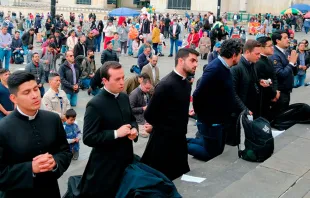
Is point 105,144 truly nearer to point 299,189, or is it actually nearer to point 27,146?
point 27,146

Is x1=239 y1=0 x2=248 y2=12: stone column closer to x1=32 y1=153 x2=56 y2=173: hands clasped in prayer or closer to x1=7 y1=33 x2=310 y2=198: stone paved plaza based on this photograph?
x1=7 y1=33 x2=310 y2=198: stone paved plaza

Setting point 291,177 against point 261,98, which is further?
point 261,98

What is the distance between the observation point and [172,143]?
17.5ft

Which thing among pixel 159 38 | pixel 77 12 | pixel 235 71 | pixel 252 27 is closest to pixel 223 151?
pixel 235 71

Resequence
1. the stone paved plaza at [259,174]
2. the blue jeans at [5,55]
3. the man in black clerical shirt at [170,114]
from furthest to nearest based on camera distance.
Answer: the blue jeans at [5,55], the man in black clerical shirt at [170,114], the stone paved plaza at [259,174]

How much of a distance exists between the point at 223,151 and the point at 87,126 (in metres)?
2.77

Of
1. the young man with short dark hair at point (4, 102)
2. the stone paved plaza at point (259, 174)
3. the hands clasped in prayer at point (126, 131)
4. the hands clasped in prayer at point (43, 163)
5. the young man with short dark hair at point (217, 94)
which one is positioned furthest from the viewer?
the young man with short dark hair at point (4, 102)

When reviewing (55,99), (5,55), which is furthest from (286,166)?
(5,55)

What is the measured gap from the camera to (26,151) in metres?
3.60

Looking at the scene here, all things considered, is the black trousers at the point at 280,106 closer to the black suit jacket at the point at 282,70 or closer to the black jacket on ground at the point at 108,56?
the black suit jacket at the point at 282,70

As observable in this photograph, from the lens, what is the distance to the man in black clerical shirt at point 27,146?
354 centimetres

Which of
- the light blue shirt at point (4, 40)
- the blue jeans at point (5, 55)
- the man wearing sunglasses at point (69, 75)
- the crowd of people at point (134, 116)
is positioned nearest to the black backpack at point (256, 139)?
the crowd of people at point (134, 116)

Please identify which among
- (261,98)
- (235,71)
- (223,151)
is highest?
(235,71)

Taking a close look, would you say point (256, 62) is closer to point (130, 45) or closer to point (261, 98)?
point (261, 98)
